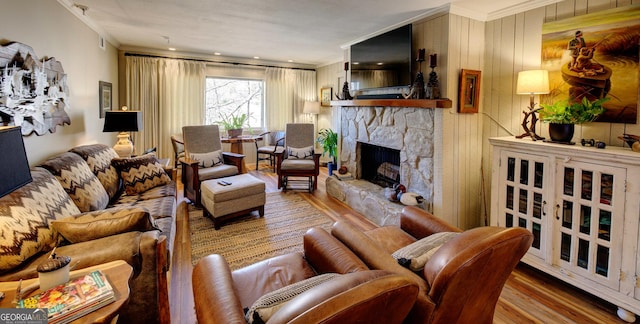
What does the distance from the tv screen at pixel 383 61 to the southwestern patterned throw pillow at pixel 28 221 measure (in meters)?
3.26

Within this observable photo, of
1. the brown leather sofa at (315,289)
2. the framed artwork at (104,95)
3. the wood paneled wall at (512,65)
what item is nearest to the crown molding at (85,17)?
the framed artwork at (104,95)

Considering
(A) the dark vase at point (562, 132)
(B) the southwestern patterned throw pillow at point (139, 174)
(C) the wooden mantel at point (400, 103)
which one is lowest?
(B) the southwestern patterned throw pillow at point (139, 174)

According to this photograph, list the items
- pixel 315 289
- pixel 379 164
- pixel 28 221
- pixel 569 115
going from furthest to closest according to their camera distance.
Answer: pixel 379 164 → pixel 569 115 → pixel 28 221 → pixel 315 289

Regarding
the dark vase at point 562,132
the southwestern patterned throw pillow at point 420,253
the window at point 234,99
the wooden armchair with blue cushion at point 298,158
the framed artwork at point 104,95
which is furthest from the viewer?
the window at point 234,99

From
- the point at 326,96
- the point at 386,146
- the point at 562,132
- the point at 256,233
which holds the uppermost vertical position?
the point at 326,96

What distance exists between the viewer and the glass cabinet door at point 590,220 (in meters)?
1.99

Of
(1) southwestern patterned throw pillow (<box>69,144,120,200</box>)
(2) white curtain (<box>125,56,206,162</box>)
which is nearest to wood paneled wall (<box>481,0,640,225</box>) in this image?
(1) southwestern patterned throw pillow (<box>69,144,120,200</box>)

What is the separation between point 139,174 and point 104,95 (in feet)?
6.27

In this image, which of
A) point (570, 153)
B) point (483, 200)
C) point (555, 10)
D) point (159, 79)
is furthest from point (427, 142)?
point (159, 79)

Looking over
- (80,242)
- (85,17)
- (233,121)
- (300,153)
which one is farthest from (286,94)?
(80,242)

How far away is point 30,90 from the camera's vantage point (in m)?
2.38

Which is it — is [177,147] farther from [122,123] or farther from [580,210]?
[580,210]

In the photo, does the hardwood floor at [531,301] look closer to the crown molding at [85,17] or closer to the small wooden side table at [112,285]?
the small wooden side table at [112,285]

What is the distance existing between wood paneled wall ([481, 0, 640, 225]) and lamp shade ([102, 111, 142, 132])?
4.12m
